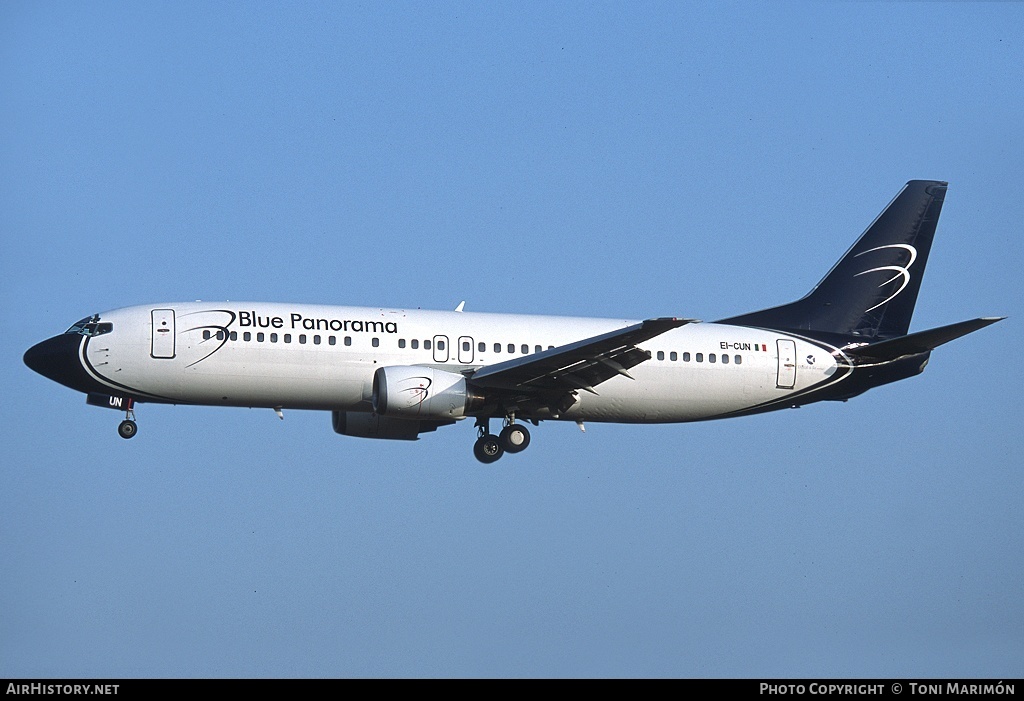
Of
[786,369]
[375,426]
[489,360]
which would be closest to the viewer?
[489,360]

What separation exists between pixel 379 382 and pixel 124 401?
25.8ft

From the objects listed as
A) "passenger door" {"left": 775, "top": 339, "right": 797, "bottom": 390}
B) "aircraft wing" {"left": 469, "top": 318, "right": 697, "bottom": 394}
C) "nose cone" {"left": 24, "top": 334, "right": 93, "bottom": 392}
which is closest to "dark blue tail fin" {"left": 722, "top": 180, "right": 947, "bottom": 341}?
"passenger door" {"left": 775, "top": 339, "right": 797, "bottom": 390}

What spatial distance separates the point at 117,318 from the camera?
45.7 m

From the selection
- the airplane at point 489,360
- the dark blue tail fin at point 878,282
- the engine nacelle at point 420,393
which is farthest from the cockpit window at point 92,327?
the dark blue tail fin at point 878,282

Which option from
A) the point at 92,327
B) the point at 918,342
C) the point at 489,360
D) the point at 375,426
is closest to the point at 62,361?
the point at 92,327

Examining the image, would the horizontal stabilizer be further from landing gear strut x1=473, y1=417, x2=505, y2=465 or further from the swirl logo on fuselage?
landing gear strut x1=473, y1=417, x2=505, y2=465

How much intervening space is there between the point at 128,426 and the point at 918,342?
81.6 ft

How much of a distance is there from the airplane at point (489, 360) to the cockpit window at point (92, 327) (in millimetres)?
72

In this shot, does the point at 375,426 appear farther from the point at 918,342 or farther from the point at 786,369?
the point at 918,342

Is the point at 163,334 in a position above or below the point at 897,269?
below

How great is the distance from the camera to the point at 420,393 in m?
45.2
